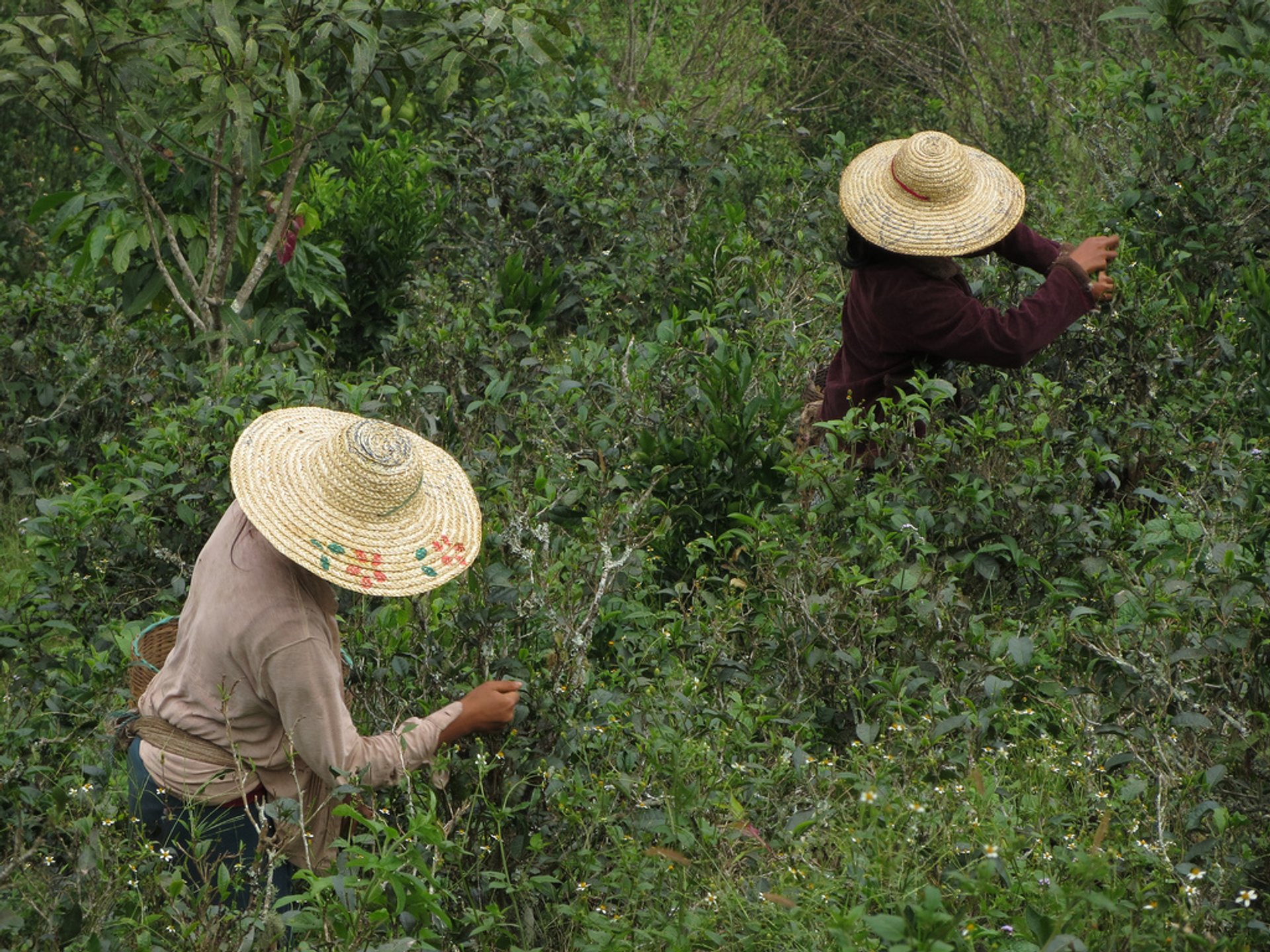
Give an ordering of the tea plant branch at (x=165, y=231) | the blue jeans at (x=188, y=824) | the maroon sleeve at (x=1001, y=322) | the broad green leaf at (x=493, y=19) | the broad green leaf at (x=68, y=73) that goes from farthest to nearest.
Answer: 1. the tea plant branch at (x=165, y=231)
2. the broad green leaf at (x=493, y=19)
3. the broad green leaf at (x=68, y=73)
4. the maroon sleeve at (x=1001, y=322)
5. the blue jeans at (x=188, y=824)

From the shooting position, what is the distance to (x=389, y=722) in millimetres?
3043

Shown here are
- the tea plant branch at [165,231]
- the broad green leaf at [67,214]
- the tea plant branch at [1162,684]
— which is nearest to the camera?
the tea plant branch at [1162,684]

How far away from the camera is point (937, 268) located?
3922 mm

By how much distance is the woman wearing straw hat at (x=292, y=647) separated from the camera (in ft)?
8.36

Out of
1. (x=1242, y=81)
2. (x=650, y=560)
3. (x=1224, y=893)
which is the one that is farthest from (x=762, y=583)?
(x=1242, y=81)

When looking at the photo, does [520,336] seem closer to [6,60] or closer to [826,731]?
[826,731]

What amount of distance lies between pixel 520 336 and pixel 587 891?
2.67m

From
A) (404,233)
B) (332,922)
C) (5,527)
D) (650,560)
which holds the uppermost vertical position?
(332,922)

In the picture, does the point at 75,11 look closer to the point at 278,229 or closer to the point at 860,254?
→ the point at 278,229

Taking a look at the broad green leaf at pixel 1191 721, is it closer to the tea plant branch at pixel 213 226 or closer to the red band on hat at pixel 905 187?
the red band on hat at pixel 905 187

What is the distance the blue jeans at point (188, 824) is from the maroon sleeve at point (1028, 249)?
8.68 ft

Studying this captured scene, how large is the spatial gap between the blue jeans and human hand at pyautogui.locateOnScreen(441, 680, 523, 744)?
448 mm

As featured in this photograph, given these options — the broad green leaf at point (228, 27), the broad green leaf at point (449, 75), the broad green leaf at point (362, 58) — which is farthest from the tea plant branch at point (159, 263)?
the broad green leaf at point (449, 75)

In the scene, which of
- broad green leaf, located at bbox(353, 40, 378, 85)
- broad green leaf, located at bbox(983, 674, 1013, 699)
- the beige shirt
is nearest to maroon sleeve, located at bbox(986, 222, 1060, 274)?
broad green leaf, located at bbox(983, 674, 1013, 699)
